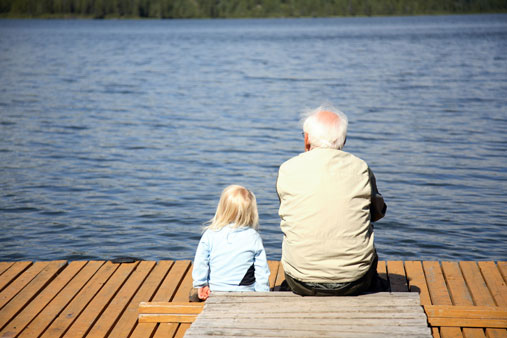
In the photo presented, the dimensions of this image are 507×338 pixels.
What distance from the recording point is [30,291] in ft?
18.6

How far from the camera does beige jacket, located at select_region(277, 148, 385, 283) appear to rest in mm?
3883

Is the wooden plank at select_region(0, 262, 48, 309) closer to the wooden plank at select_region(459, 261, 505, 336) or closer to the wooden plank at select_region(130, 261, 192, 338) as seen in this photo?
the wooden plank at select_region(130, 261, 192, 338)

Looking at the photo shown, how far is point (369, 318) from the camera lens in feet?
12.8

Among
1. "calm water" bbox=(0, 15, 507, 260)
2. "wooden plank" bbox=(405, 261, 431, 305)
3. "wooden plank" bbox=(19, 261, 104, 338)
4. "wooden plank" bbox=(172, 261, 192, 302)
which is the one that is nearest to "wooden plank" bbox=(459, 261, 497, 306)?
"wooden plank" bbox=(405, 261, 431, 305)

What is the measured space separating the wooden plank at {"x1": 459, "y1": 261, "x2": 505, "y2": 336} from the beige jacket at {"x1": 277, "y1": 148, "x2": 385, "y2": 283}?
180 centimetres

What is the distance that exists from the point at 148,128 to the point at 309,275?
14.9 metres

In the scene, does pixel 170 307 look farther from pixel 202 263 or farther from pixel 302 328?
pixel 302 328

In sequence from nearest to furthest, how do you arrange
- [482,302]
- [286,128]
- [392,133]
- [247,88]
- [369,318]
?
1. [369,318]
2. [482,302]
3. [392,133]
4. [286,128]
5. [247,88]

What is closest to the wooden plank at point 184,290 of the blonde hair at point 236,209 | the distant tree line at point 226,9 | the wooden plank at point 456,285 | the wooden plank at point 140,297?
the wooden plank at point 140,297

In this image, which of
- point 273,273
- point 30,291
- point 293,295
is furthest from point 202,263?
point 30,291

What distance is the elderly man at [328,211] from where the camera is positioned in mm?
3887

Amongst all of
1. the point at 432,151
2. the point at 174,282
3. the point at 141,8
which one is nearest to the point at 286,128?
the point at 432,151

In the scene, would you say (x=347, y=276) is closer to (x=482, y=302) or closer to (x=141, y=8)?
(x=482, y=302)

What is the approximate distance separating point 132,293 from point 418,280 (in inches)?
99.5
